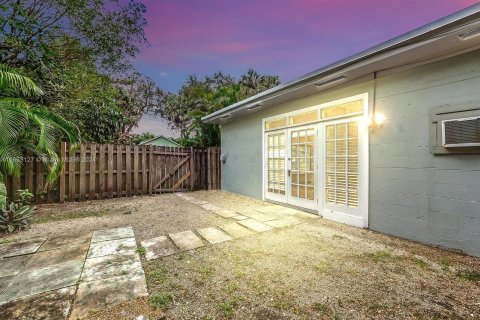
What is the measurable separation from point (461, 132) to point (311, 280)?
266cm

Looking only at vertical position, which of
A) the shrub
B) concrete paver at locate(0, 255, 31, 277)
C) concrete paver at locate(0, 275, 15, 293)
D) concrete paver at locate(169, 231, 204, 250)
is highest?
the shrub

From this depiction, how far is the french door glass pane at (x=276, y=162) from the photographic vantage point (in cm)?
557

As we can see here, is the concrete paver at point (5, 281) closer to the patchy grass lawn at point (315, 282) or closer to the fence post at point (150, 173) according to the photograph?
the patchy grass lawn at point (315, 282)

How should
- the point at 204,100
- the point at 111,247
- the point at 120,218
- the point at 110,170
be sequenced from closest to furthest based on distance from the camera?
the point at 111,247 → the point at 120,218 → the point at 110,170 → the point at 204,100

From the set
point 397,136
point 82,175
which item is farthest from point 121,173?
point 397,136

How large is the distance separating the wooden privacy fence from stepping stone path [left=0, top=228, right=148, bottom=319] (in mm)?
3196

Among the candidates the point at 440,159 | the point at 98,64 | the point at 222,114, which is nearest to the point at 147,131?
the point at 98,64

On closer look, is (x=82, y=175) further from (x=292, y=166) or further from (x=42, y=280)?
(x=292, y=166)

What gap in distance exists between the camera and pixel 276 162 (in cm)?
579

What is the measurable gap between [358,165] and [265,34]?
7180 millimetres

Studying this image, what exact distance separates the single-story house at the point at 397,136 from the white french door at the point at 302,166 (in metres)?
0.02

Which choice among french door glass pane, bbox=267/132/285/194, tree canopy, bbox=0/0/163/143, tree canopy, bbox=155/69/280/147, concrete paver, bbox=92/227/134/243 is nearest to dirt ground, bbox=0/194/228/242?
concrete paver, bbox=92/227/134/243

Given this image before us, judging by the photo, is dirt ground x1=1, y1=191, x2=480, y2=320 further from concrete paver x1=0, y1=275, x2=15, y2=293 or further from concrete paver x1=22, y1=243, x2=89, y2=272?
concrete paver x1=0, y1=275, x2=15, y2=293

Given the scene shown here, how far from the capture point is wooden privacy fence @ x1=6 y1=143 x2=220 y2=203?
A: 218 inches
